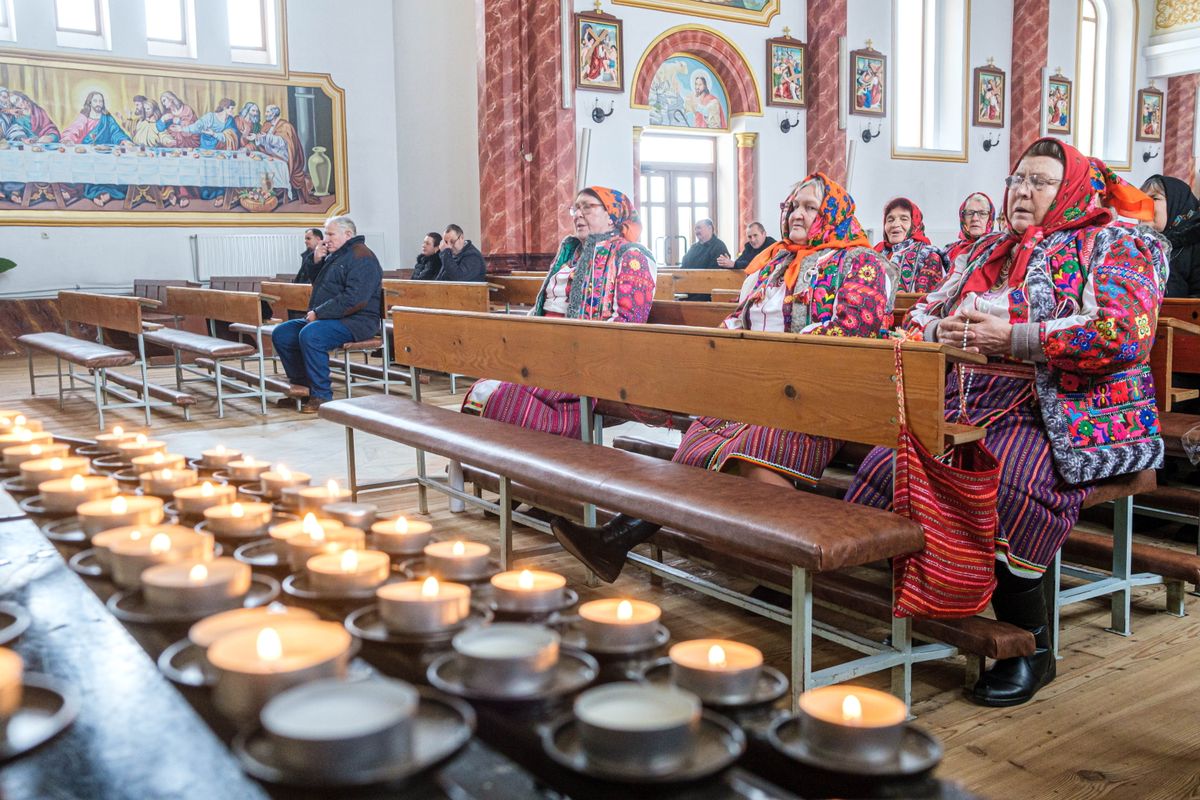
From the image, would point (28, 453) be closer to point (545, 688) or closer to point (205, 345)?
point (545, 688)

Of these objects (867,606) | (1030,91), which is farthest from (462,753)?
(1030,91)

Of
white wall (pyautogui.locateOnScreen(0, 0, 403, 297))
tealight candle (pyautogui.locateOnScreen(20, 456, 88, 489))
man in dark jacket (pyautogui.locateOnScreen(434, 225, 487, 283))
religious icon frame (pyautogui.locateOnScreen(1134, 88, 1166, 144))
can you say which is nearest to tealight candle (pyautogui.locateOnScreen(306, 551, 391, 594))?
tealight candle (pyautogui.locateOnScreen(20, 456, 88, 489))

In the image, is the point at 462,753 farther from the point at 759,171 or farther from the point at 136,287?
the point at 759,171

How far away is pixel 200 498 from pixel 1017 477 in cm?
212

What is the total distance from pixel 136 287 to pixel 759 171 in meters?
8.18

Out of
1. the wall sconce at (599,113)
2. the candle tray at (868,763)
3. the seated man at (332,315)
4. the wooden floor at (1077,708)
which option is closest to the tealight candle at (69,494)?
the candle tray at (868,763)

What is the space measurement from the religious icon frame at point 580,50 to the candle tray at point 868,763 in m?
12.9

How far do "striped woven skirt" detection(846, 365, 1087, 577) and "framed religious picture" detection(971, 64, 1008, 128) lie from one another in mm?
15693

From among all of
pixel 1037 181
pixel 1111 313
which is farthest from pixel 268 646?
pixel 1037 181

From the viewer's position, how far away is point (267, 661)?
69 centimetres

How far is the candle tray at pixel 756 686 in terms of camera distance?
0.71 metres

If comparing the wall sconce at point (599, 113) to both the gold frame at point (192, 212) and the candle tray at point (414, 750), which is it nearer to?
the gold frame at point (192, 212)

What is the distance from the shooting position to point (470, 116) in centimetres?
1352

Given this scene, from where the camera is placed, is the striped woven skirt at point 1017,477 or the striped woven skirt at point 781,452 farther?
the striped woven skirt at point 781,452
